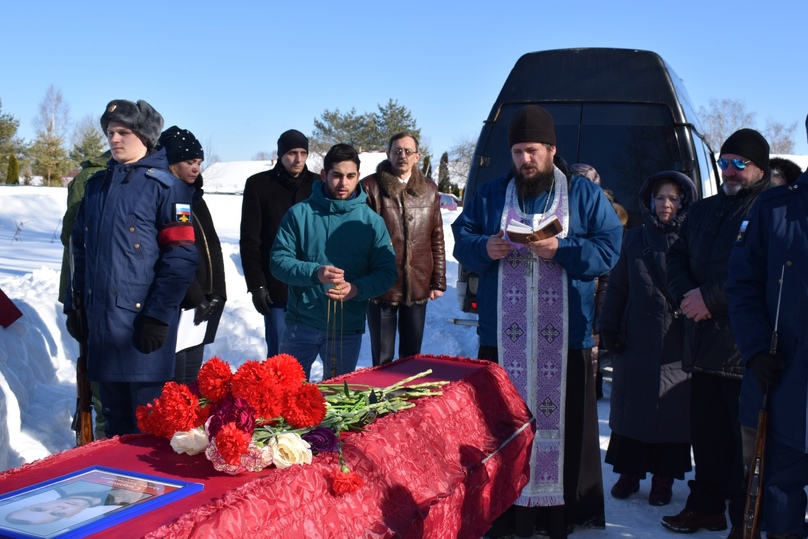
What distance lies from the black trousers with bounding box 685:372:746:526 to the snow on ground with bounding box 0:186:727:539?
189 mm

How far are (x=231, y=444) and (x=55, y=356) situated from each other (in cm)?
533

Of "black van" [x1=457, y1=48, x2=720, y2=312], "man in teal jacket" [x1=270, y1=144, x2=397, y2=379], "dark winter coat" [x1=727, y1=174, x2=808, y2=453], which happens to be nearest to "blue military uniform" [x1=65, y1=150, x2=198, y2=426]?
"man in teal jacket" [x1=270, y1=144, x2=397, y2=379]

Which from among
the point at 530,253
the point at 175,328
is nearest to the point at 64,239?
the point at 175,328

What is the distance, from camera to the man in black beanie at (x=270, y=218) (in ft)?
18.9

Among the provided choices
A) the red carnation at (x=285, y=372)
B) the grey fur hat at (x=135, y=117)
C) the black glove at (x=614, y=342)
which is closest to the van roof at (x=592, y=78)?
the black glove at (x=614, y=342)

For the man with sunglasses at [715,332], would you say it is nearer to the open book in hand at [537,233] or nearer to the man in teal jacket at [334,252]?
the open book in hand at [537,233]

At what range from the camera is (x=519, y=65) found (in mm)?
7141

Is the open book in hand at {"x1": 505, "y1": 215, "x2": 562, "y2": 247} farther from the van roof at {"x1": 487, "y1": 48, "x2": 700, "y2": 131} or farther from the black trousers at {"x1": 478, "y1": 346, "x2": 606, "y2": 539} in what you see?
the van roof at {"x1": 487, "y1": 48, "x2": 700, "y2": 131}

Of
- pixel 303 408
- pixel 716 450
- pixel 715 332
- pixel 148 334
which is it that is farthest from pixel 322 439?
pixel 716 450

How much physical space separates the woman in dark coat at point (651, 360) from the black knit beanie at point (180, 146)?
8.95 feet

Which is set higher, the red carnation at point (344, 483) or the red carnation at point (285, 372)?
the red carnation at point (285, 372)

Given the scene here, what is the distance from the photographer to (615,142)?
6.87 metres

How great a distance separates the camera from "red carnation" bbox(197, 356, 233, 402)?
8.28ft

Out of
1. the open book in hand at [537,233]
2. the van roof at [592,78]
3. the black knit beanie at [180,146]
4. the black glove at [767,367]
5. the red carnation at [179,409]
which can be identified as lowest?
the red carnation at [179,409]
